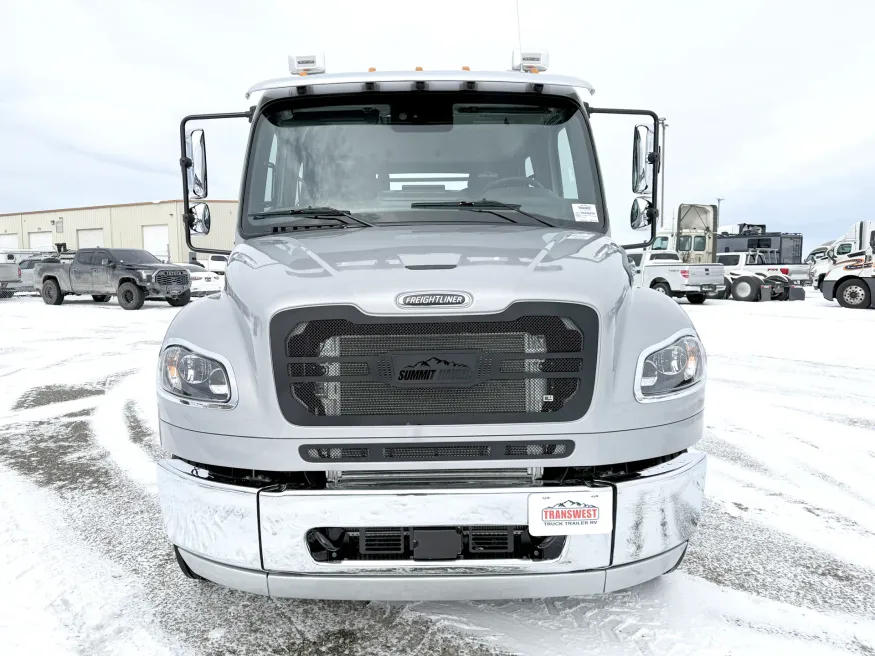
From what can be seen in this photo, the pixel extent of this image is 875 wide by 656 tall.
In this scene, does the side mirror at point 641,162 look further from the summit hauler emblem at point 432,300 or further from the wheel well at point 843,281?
the wheel well at point 843,281

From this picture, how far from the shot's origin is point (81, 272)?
1986 centimetres

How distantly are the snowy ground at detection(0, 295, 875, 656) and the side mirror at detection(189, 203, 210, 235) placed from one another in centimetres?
173

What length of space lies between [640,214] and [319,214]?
198 cm

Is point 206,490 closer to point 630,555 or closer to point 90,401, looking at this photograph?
point 630,555

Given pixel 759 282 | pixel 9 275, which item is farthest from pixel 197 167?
pixel 9 275

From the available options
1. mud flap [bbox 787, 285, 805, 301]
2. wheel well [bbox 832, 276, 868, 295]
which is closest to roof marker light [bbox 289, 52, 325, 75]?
wheel well [bbox 832, 276, 868, 295]

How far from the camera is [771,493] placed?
13.4 feet

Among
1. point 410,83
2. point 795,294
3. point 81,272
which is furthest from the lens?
point 795,294

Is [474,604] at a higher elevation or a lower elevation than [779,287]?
lower

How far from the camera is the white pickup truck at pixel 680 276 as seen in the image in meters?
20.7

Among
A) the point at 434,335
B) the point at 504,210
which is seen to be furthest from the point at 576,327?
the point at 504,210

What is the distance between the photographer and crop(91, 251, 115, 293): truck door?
19.1 m

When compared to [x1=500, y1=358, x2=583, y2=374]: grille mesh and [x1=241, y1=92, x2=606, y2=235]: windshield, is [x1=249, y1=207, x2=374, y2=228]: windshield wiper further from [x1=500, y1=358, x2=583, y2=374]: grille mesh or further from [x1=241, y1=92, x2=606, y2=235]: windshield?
[x1=500, y1=358, x2=583, y2=374]: grille mesh

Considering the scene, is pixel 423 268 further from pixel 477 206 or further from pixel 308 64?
pixel 308 64
